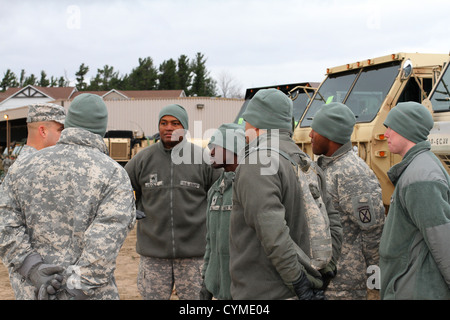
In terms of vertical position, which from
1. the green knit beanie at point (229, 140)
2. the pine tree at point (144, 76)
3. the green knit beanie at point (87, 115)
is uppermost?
the pine tree at point (144, 76)

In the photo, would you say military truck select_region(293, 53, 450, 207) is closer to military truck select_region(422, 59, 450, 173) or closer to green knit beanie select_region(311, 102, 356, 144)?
military truck select_region(422, 59, 450, 173)

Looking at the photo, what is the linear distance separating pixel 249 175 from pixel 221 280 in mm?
838

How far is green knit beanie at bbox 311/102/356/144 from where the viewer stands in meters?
4.30

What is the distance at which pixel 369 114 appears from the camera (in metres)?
7.10

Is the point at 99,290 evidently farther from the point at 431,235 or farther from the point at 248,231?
the point at 431,235

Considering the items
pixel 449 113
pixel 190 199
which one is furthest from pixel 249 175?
pixel 449 113

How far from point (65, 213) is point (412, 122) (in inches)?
78.5

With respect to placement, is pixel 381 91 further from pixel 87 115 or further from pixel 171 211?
pixel 87 115

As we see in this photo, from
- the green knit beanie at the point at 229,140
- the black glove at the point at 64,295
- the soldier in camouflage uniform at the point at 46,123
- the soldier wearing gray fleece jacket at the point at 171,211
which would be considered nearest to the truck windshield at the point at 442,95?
the soldier wearing gray fleece jacket at the point at 171,211

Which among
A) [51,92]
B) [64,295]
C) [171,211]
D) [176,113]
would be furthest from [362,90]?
[51,92]

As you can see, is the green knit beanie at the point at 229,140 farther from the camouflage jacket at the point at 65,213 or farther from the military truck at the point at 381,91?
the military truck at the point at 381,91

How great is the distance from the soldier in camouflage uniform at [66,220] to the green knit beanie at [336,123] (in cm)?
197

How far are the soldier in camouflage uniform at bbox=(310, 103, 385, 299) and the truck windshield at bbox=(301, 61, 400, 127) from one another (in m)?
2.98

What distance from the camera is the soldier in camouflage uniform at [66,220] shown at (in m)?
2.69
